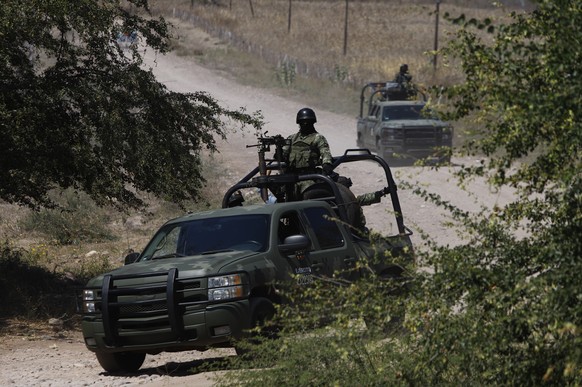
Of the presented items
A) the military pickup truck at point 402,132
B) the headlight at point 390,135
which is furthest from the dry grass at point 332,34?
the headlight at point 390,135

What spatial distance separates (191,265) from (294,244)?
1059 millimetres

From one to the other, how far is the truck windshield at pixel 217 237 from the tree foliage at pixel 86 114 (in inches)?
161

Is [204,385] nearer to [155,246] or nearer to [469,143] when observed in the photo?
[155,246]

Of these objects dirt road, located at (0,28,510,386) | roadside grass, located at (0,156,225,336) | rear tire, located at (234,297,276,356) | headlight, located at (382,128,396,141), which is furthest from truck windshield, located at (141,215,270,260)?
headlight, located at (382,128,396,141)

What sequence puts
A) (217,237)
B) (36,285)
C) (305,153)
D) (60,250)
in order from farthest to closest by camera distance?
(60,250)
(36,285)
(305,153)
(217,237)

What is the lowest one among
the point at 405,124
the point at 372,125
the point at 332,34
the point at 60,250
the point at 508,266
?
the point at 332,34

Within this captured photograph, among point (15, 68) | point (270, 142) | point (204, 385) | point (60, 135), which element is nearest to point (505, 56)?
point (204, 385)

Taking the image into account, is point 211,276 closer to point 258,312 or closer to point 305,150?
point 258,312

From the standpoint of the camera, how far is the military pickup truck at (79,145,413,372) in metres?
10.5

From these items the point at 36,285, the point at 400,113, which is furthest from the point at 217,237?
the point at 400,113

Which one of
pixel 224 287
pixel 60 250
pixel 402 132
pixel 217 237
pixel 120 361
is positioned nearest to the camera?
pixel 224 287

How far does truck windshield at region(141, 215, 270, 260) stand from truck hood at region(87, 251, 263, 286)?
22 cm

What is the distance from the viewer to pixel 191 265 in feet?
35.3

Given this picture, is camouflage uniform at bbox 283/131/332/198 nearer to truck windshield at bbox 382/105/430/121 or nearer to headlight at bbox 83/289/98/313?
headlight at bbox 83/289/98/313
